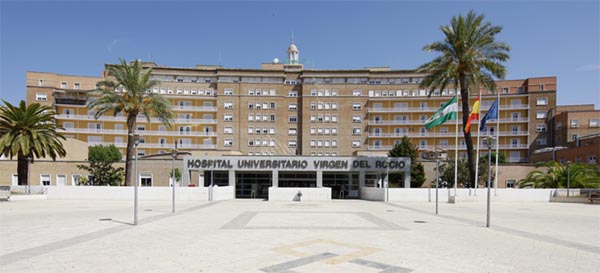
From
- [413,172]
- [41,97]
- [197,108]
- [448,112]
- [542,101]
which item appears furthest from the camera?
[197,108]

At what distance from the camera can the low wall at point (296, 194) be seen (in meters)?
31.0

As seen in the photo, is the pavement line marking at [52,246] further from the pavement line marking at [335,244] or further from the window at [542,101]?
the window at [542,101]

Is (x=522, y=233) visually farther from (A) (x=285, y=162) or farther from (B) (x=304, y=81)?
(B) (x=304, y=81)

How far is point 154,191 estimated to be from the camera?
2991cm

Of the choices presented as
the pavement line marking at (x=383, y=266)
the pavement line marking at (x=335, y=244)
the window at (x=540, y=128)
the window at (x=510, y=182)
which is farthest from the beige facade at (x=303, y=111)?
the pavement line marking at (x=383, y=266)

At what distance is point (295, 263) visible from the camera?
7797 millimetres

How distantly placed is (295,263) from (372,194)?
84.7 ft

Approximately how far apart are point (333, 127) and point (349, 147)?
5.16m

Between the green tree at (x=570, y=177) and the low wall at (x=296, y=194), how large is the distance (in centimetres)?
2043

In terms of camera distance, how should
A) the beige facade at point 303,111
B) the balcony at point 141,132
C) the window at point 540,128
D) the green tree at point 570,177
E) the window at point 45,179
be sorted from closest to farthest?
the green tree at point 570,177 < the window at point 45,179 < the balcony at point 141,132 < the window at point 540,128 < the beige facade at point 303,111

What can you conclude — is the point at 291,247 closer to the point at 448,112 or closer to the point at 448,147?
the point at 448,112

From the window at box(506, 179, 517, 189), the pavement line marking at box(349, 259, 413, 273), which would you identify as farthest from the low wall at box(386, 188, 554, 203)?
the pavement line marking at box(349, 259, 413, 273)

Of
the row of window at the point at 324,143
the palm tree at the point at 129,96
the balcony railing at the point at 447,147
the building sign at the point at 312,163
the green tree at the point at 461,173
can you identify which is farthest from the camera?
the row of window at the point at 324,143

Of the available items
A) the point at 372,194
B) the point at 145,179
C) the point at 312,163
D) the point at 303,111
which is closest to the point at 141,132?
the point at 145,179
